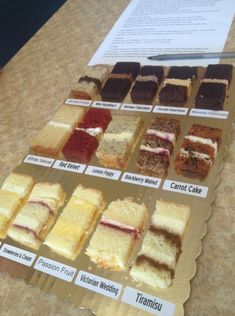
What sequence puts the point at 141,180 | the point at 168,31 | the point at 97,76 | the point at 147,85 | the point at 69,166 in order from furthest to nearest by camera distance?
the point at 168,31 → the point at 97,76 → the point at 147,85 → the point at 69,166 → the point at 141,180

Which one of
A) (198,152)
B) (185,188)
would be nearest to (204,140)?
(198,152)

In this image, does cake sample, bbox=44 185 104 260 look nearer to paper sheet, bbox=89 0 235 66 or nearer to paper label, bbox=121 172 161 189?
paper label, bbox=121 172 161 189

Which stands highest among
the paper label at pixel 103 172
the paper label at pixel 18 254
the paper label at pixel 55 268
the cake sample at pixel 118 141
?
the cake sample at pixel 118 141

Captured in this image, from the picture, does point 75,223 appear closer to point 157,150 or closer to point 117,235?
point 117,235

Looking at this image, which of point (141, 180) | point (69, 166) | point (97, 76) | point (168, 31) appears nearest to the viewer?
point (141, 180)

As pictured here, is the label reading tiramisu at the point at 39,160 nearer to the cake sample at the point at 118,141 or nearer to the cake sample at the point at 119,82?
the cake sample at the point at 118,141

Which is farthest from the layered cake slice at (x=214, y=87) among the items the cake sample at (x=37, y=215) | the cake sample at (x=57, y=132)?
the cake sample at (x=37, y=215)
